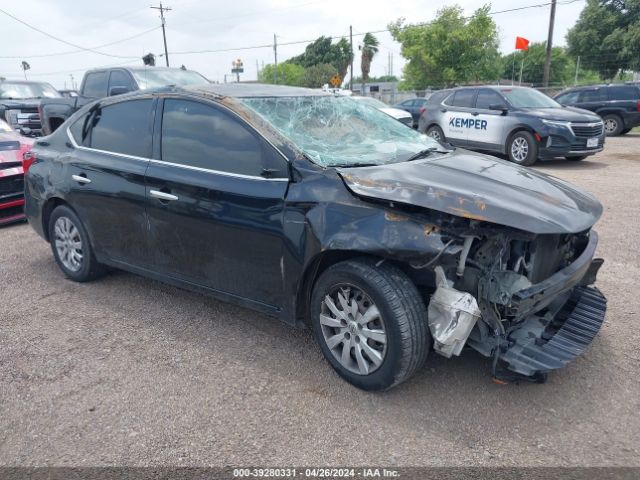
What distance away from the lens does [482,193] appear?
3025 millimetres

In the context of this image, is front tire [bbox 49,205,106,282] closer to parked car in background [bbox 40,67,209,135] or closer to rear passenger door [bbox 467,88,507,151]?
parked car in background [bbox 40,67,209,135]

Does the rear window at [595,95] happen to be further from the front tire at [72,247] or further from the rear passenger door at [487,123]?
the front tire at [72,247]

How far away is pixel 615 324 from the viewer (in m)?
3.82

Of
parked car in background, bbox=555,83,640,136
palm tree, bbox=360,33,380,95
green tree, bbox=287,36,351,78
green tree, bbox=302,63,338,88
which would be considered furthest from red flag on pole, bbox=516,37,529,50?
green tree, bbox=287,36,351,78

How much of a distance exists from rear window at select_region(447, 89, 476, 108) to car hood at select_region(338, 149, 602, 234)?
903 cm

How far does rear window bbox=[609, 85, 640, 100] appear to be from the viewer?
16.4m

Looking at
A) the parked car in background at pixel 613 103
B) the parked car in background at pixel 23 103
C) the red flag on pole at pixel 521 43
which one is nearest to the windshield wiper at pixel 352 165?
the parked car in background at pixel 23 103

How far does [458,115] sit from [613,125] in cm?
790

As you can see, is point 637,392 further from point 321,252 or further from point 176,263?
point 176,263

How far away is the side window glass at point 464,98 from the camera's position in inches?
478

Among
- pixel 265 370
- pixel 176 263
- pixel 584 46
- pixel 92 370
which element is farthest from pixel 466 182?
pixel 584 46

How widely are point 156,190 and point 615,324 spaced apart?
3.38 metres


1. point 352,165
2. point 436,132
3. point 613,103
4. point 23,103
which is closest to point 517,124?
point 436,132

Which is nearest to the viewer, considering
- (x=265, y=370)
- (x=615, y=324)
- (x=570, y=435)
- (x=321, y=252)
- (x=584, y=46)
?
(x=570, y=435)
